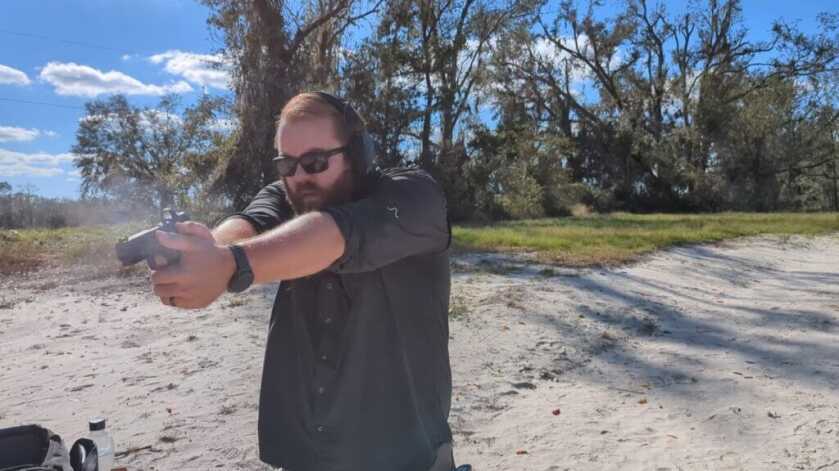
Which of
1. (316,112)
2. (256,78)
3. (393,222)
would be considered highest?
(256,78)

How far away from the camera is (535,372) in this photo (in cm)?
505

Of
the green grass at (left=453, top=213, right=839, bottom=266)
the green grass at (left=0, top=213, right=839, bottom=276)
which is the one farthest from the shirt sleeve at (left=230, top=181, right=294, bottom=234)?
the green grass at (left=453, top=213, right=839, bottom=266)

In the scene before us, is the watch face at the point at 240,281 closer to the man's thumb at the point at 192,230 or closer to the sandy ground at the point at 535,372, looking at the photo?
the man's thumb at the point at 192,230

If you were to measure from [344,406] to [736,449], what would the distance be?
2.71 m

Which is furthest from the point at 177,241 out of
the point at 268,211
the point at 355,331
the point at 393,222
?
the point at 268,211

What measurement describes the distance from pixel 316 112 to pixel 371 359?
719 mm

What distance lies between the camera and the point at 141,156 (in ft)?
126

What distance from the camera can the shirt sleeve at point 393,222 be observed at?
5.12 ft

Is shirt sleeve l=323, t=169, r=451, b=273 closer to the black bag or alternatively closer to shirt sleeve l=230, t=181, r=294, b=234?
shirt sleeve l=230, t=181, r=294, b=234

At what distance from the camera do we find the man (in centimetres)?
181

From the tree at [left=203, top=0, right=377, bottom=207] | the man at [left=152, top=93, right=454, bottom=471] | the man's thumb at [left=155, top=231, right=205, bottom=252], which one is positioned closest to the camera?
the man's thumb at [left=155, top=231, right=205, bottom=252]

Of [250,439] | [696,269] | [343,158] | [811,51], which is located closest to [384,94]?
[696,269]

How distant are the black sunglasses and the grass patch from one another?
7935mm

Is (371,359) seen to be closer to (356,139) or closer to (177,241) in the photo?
(356,139)
